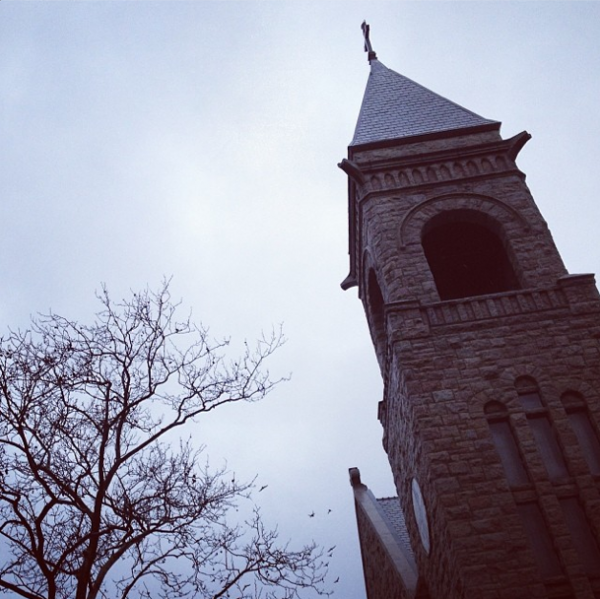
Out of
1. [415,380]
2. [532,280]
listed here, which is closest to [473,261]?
[532,280]

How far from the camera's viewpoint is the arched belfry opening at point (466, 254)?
1427 centimetres

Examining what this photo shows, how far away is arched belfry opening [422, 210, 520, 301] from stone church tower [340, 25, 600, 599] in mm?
42

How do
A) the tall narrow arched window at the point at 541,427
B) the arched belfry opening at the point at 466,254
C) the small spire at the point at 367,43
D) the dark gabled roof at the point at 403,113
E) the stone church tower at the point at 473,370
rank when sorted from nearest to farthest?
1. the stone church tower at the point at 473,370
2. the tall narrow arched window at the point at 541,427
3. the arched belfry opening at the point at 466,254
4. the dark gabled roof at the point at 403,113
5. the small spire at the point at 367,43

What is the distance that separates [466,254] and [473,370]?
5.53 metres

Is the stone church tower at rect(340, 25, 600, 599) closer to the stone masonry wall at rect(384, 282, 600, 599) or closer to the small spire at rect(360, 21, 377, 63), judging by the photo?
the stone masonry wall at rect(384, 282, 600, 599)

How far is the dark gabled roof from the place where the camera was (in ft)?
54.2

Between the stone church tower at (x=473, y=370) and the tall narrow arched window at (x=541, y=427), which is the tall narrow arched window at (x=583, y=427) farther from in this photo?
the tall narrow arched window at (x=541, y=427)

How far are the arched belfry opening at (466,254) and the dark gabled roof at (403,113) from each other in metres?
2.98

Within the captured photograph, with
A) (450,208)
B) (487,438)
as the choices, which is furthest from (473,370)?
(450,208)

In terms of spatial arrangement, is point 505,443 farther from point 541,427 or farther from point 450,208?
point 450,208

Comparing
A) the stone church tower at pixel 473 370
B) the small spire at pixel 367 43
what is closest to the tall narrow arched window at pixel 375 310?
the stone church tower at pixel 473 370

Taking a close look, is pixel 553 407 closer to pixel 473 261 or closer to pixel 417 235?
pixel 417 235

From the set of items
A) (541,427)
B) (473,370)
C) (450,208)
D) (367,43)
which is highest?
(367,43)

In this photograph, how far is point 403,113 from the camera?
17.9 m
